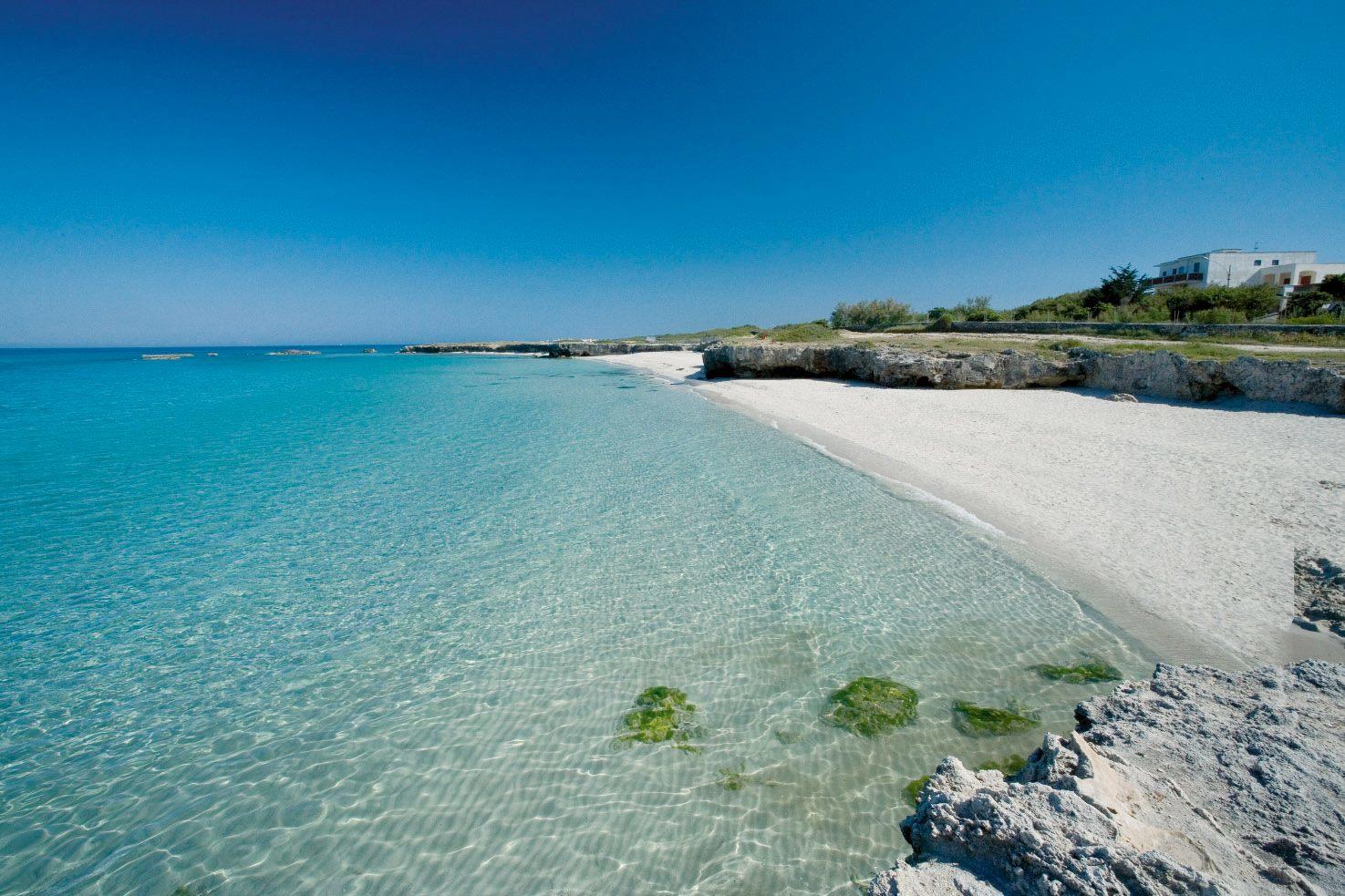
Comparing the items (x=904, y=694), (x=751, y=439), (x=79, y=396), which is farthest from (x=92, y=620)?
(x=79, y=396)

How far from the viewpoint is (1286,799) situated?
2756 mm

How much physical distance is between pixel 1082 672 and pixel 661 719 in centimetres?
426

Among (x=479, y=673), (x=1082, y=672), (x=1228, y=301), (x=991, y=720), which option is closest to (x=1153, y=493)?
(x=1082, y=672)

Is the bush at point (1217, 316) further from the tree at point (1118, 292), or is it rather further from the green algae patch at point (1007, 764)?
the green algae patch at point (1007, 764)

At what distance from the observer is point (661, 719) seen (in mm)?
4906

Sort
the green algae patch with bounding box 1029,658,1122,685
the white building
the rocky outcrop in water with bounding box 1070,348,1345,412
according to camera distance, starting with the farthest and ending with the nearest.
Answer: the white building
the rocky outcrop in water with bounding box 1070,348,1345,412
the green algae patch with bounding box 1029,658,1122,685

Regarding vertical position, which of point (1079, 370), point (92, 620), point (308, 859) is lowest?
point (308, 859)

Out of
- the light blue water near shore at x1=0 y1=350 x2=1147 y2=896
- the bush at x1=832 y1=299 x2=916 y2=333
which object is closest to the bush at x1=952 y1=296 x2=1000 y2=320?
the bush at x1=832 y1=299 x2=916 y2=333

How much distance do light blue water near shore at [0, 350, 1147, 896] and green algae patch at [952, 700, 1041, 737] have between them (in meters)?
0.12

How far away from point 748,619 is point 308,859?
15.0 ft

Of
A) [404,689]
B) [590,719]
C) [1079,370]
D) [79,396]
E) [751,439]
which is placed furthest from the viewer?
[79,396]

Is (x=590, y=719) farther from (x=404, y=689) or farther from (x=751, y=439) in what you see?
(x=751, y=439)

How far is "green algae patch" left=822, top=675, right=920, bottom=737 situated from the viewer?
4754mm

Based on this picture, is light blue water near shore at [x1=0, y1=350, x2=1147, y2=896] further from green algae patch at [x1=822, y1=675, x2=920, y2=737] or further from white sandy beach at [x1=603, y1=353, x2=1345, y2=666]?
white sandy beach at [x1=603, y1=353, x2=1345, y2=666]
